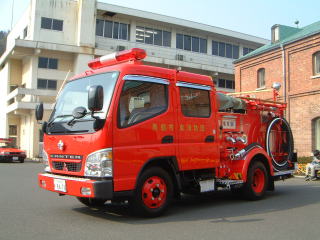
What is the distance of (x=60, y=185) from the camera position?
658 cm

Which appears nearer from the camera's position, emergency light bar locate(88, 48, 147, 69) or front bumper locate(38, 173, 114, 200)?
front bumper locate(38, 173, 114, 200)

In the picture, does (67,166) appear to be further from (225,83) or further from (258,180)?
(225,83)

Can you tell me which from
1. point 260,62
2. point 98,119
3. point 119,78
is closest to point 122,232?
point 98,119

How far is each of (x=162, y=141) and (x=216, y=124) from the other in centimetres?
175

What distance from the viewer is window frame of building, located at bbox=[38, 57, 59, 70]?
114 feet

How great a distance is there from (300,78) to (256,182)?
564 inches

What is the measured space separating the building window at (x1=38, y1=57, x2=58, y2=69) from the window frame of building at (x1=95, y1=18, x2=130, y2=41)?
5194 millimetres

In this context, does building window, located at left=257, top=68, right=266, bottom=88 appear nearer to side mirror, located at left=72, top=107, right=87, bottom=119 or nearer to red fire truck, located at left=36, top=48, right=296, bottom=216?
red fire truck, located at left=36, top=48, right=296, bottom=216

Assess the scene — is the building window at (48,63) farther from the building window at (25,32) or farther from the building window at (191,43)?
Answer: the building window at (191,43)

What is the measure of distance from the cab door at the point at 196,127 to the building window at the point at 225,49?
120 feet

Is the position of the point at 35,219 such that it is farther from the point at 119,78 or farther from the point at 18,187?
the point at 18,187

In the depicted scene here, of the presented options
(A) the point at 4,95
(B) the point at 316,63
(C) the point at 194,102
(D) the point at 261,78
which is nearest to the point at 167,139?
(C) the point at 194,102

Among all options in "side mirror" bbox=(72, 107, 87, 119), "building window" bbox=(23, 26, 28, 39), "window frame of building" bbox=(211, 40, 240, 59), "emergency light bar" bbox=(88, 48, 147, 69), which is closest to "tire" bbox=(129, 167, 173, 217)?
"side mirror" bbox=(72, 107, 87, 119)

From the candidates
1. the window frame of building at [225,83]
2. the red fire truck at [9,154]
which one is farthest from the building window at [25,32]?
the window frame of building at [225,83]
